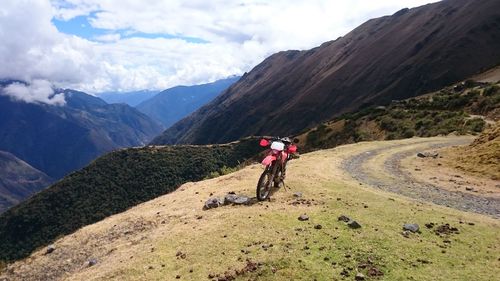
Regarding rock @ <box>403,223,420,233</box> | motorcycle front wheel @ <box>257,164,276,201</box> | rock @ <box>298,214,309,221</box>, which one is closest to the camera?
rock @ <box>403,223,420,233</box>

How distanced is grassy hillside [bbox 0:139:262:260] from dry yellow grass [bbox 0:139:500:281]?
121 metres

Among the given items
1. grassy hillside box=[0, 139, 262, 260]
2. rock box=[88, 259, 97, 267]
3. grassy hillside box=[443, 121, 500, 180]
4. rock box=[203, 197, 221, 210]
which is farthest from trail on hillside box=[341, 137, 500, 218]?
grassy hillside box=[0, 139, 262, 260]

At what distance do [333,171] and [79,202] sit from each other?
13792 cm

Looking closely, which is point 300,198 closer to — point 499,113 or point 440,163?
point 440,163

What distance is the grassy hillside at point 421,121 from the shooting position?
171 feet

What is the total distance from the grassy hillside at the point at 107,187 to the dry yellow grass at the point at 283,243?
120985 millimetres

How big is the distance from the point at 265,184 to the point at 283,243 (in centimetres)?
549

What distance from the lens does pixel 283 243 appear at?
13727mm

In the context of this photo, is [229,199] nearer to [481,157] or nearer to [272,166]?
[272,166]

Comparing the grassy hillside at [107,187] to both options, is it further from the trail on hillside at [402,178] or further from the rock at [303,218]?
the rock at [303,218]

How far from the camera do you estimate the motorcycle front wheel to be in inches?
730

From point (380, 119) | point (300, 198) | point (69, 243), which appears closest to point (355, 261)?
point (300, 198)

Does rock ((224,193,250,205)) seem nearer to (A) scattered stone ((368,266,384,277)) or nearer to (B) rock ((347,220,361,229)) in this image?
(B) rock ((347,220,361,229))

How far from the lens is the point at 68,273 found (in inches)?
600
